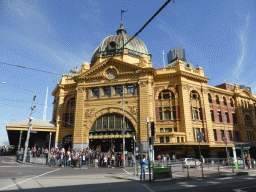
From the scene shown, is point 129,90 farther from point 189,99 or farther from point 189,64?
point 189,64

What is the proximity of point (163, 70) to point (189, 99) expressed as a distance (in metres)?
7.73

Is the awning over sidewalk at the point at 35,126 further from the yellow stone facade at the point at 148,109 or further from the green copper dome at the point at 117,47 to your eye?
the green copper dome at the point at 117,47

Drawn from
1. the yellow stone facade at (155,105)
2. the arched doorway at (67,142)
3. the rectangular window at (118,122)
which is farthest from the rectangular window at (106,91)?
the arched doorway at (67,142)

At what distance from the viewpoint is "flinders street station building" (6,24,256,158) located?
105ft

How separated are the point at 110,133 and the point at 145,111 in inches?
299

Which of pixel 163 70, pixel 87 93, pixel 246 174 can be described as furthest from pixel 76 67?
pixel 246 174

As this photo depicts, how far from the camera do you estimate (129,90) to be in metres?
35.0

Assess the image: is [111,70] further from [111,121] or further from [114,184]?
[114,184]

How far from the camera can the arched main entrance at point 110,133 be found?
32625 millimetres

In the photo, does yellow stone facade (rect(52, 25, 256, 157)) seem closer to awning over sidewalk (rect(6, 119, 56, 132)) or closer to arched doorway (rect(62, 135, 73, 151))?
arched doorway (rect(62, 135, 73, 151))

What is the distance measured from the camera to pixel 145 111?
1256 inches

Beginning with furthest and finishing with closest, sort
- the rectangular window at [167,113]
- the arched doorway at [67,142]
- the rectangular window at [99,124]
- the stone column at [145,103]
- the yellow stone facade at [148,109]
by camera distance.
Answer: the arched doorway at [67,142] → the rectangular window at [167,113] → the rectangular window at [99,124] → the yellow stone facade at [148,109] → the stone column at [145,103]

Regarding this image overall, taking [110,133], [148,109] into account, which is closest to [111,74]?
[148,109]

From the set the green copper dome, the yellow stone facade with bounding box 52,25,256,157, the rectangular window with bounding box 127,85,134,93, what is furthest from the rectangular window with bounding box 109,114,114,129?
the green copper dome
